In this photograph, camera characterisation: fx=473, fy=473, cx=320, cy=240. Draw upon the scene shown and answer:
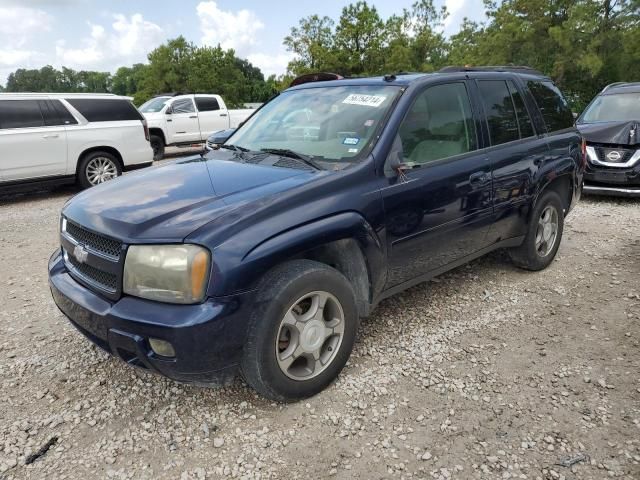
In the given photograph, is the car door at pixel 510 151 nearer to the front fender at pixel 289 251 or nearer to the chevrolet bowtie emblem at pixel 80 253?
the front fender at pixel 289 251

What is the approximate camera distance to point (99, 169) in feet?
28.9

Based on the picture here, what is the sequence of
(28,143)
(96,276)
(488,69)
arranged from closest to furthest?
(96,276)
(488,69)
(28,143)

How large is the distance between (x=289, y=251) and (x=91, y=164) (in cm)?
761

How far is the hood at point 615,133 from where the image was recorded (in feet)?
23.0

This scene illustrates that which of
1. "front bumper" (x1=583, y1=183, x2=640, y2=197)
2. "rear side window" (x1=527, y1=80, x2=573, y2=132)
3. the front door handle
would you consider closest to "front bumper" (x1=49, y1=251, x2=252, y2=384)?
the front door handle

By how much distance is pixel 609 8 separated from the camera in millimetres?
20172

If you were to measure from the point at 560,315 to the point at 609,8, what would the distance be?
873 inches

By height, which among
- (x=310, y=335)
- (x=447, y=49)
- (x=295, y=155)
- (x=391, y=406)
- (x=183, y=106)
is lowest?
(x=391, y=406)

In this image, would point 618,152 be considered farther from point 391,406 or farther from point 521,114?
point 391,406

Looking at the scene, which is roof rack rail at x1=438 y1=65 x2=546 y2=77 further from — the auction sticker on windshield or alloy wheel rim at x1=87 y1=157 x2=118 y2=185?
alloy wheel rim at x1=87 y1=157 x2=118 y2=185

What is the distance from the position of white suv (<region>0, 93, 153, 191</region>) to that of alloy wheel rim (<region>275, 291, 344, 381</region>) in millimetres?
7319

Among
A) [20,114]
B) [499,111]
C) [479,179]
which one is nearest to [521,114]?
[499,111]

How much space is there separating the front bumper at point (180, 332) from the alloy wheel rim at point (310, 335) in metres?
0.27

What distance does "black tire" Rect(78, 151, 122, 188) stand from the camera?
8.52 m
